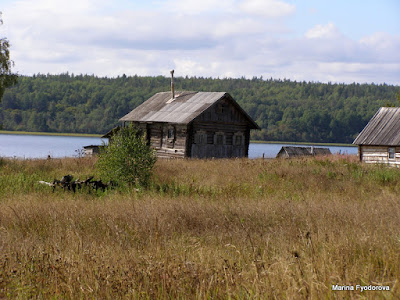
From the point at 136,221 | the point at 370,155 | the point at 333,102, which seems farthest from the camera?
the point at 333,102

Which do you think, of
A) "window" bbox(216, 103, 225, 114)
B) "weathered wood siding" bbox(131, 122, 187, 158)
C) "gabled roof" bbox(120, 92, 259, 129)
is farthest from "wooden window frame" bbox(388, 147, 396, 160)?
"weathered wood siding" bbox(131, 122, 187, 158)

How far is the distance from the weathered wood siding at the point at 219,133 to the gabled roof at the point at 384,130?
309 inches

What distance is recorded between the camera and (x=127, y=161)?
50.6ft

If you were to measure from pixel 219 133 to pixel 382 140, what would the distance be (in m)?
10.5

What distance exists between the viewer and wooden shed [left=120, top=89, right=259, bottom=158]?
108ft

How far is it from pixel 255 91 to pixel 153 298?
19305cm

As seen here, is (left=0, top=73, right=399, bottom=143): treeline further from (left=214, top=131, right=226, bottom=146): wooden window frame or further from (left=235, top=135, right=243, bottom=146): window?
(left=214, top=131, right=226, bottom=146): wooden window frame

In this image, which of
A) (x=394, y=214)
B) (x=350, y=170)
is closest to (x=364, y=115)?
(x=350, y=170)

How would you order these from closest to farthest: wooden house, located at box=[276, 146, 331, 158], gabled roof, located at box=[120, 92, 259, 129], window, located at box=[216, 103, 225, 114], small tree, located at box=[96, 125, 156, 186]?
small tree, located at box=[96, 125, 156, 186]
gabled roof, located at box=[120, 92, 259, 129]
window, located at box=[216, 103, 225, 114]
wooden house, located at box=[276, 146, 331, 158]

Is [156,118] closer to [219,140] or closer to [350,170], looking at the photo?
[219,140]

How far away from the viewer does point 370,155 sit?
1324 inches

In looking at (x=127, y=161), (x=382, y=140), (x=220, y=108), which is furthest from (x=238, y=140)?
(x=127, y=161)

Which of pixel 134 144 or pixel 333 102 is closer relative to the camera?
pixel 134 144

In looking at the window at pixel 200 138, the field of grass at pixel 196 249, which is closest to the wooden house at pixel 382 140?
the window at pixel 200 138
